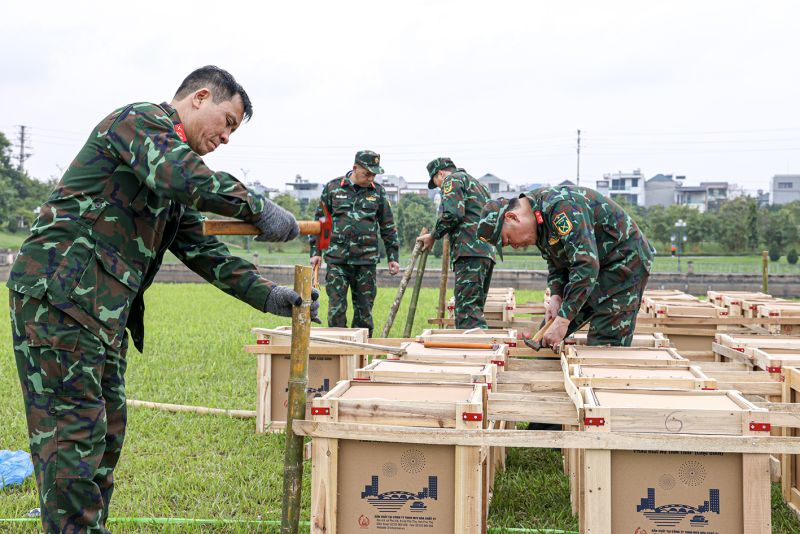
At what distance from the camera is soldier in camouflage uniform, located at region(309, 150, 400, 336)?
8.98m

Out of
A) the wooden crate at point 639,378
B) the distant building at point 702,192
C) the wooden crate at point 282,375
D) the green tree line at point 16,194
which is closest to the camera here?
the wooden crate at point 639,378

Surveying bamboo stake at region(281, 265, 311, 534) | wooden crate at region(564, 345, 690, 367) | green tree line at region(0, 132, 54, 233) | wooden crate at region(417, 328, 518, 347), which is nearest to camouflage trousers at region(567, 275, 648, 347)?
wooden crate at region(564, 345, 690, 367)

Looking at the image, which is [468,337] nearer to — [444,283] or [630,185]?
[444,283]

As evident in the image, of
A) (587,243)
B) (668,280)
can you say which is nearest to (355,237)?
(587,243)

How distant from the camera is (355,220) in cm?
915

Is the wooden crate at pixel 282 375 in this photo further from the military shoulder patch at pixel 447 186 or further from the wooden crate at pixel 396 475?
the military shoulder patch at pixel 447 186

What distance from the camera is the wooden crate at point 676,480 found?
3.29 metres

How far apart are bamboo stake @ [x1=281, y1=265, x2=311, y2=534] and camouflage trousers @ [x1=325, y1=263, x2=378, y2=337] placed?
5330 mm

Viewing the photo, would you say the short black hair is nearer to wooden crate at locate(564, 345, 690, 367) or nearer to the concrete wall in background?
wooden crate at locate(564, 345, 690, 367)

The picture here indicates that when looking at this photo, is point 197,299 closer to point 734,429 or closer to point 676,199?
point 734,429

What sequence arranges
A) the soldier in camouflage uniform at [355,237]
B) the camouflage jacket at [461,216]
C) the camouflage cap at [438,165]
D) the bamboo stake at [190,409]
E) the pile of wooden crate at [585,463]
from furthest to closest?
the camouflage cap at [438,165] < the soldier in camouflage uniform at [355,237] < the camouflage jacket at [461,216] < the bamboo stake at [190,409] < the pile of wooden crate at [585,463]

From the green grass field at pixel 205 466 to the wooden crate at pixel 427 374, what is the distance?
32.5 inches

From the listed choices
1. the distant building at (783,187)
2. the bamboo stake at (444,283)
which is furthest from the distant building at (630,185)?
the bamboo stake at (444,283)

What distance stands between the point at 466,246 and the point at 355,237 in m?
1.30
